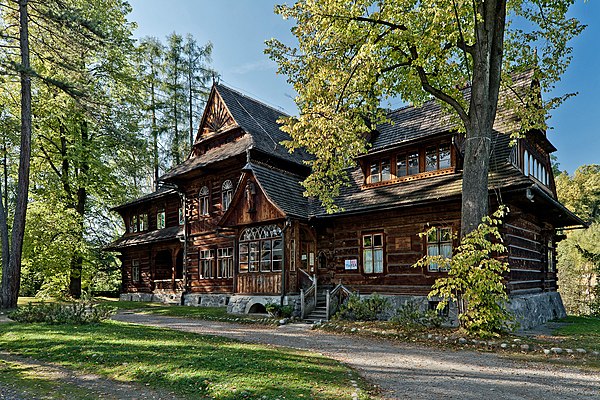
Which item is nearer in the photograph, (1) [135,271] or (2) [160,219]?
(2) [160,219]

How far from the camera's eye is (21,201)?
18.7 meters

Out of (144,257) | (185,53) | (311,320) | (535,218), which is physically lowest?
(311,320)

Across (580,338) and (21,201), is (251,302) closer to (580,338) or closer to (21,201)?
(21,201)

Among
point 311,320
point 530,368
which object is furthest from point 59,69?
point 530,368

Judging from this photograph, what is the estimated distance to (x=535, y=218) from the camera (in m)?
17.3

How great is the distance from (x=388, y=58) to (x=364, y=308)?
884 cm

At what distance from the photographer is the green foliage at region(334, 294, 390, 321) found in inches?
592

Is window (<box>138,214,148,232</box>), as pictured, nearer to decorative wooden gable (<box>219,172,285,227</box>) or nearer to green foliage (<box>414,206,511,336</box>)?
decorative wooden gable (<box>219,172,285,227</box>)

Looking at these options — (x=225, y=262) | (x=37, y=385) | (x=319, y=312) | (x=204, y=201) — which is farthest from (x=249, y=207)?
(x=37, y=385)

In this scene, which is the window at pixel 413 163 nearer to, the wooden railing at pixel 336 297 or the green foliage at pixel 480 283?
the wooden railing at pixel 336 297

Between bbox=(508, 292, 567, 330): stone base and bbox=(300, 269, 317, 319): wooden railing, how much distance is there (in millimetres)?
7118

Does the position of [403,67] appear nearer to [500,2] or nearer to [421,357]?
[500,2]

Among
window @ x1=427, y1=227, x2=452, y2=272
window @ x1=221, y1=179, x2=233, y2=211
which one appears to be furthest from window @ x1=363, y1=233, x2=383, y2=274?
window @ x1=221, y1=179, x2=233, y2=211

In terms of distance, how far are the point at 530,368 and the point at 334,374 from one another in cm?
408
